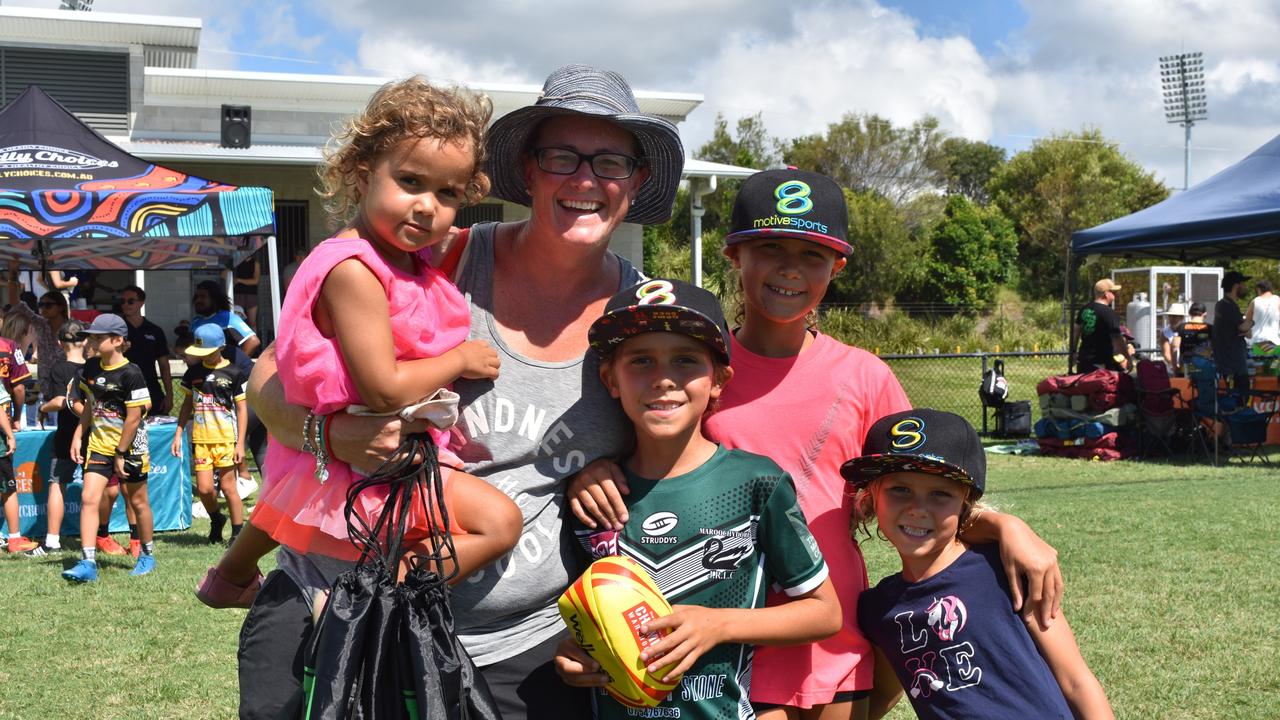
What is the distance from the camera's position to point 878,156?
4062 centimetres

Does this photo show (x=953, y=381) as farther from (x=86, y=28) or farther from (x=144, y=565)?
(x=86, y=28)

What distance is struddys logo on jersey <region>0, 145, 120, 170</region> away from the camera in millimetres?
9625

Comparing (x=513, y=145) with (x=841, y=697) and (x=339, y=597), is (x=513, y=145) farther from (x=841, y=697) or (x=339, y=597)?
(x=841, y=697)

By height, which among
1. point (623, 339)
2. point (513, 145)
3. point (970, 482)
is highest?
point (513, 145)

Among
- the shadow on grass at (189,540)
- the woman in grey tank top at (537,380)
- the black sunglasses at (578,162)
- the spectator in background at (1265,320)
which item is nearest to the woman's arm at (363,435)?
the woman in grey tank top at (537,380)

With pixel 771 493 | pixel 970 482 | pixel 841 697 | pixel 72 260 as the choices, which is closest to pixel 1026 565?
pixel 970 482

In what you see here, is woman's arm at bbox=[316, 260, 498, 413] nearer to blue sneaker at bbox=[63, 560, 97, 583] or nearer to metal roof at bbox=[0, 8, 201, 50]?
blue sneaker at bbox=[63, 560, 97, 583]

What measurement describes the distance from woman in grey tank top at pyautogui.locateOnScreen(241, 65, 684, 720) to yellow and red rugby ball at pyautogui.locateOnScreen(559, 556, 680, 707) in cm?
20

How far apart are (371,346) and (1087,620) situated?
5091 mm

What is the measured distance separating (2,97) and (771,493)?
78.3ft

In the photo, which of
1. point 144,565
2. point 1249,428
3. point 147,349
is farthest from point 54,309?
point 1249,428

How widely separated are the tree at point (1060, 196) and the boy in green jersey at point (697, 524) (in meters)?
38.4

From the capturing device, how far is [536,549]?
2340 millimetres

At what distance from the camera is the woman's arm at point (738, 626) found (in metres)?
2.12
